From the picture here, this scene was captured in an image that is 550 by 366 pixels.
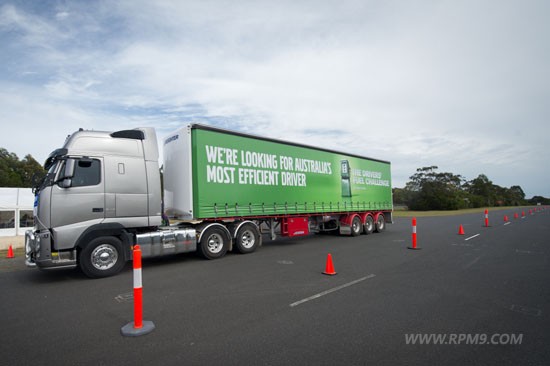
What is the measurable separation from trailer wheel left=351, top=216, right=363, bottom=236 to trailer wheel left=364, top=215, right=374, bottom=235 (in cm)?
53

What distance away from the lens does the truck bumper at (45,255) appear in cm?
713

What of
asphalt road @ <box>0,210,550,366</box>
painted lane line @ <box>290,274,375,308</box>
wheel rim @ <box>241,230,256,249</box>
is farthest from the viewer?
wheel rim @ <box>241,230,256,249</box>

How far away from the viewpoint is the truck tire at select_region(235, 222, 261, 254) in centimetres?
1059

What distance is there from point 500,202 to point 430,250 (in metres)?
120

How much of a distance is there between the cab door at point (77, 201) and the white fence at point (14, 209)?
16.4m

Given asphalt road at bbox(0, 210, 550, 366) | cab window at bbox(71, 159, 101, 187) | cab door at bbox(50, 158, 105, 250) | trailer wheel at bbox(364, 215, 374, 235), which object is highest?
cab window at bbox(71, 159, 101, 187)

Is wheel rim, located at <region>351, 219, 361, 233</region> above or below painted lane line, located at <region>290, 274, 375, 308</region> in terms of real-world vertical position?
above

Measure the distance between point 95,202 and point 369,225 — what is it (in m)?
13.3

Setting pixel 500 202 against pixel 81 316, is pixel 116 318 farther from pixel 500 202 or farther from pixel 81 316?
pixel 500 202

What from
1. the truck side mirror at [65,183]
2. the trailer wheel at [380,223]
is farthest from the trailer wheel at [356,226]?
the truck side mirror at [65,183]

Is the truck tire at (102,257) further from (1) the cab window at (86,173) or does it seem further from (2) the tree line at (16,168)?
(2) the tree line at (16,168)

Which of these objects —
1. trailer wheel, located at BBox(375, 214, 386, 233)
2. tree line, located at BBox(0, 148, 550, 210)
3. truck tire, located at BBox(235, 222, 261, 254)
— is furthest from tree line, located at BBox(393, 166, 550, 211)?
truck tire, located at BBox(235, 222, 261, 254)

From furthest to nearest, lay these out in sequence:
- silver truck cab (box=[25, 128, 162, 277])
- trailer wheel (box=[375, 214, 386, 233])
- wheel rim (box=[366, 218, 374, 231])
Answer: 1. trailer wheel (box=[375, 214, 386, 233])
2. wheel rim (box=[366, 218, 374, 231])
3. silver truck cab (box=[25, 128, 162, 277])

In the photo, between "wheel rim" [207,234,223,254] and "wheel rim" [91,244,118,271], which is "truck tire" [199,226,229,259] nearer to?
"wheel rim" [207,234,223,254]
